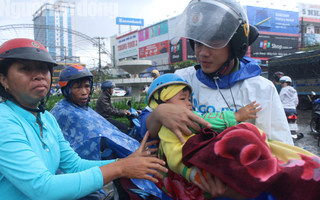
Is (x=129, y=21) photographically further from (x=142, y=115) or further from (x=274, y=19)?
(x=142, y=115)

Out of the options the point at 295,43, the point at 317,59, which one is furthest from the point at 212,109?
the point at 295,43

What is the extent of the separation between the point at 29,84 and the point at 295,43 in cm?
4150

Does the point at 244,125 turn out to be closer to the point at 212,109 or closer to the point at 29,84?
the point at 212,109

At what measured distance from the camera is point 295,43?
3491 centimetres

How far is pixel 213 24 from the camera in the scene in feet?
5.35

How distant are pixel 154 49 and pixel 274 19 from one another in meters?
20.4

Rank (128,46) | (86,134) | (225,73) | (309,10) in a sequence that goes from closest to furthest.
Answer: (225,73), (86,134), (309,10), (128,46)

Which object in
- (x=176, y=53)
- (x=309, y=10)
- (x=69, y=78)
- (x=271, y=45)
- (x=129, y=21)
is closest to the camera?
(x=69, y=78)

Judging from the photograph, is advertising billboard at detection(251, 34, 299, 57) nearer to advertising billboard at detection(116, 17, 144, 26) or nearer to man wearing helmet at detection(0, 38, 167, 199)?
advertising billboard at detection(116, 17, 144, 26)

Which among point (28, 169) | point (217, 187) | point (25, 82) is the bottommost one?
point (217, 187)

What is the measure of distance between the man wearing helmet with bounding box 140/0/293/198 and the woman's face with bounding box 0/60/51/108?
30.6 inches

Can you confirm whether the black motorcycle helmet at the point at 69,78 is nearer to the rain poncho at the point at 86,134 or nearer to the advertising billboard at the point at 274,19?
the rain poncho at the point at 86,134

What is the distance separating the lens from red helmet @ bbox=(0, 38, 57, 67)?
1328mm

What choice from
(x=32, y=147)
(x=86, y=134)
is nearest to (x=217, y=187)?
(x=32, y=147)
